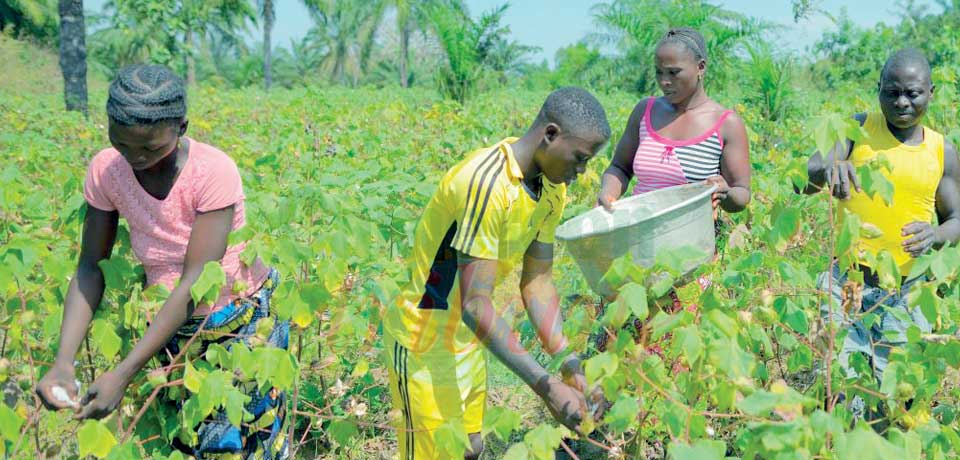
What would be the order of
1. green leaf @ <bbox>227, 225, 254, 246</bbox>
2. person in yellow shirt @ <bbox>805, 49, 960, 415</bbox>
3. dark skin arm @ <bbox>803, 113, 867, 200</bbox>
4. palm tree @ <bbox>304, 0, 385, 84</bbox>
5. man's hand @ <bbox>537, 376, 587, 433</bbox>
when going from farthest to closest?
palm tree @ <bbox>304, 0, 385, 84</bbox> → person in yellow shirt @ <bbox>805, 49, 960, 415</bbox> → dark skin arm @ <bbox>803, 113, 867, 200</bbox> → green leaf @ <bbox>227, 225, 254, 246</bbox> → man's hand @ <bbox>537, 376, 587, 433</bbox>

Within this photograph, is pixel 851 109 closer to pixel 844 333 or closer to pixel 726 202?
pixel 726 202

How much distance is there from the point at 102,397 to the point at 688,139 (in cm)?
169

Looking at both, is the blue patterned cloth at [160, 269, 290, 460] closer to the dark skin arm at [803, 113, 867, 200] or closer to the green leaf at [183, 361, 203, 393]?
the green leaf at [183, 361, 203, 393]

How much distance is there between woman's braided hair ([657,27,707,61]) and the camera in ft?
8.24

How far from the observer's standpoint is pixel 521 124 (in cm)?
799

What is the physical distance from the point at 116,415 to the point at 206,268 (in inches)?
21.9

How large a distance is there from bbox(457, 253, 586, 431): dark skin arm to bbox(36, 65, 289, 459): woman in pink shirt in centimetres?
40

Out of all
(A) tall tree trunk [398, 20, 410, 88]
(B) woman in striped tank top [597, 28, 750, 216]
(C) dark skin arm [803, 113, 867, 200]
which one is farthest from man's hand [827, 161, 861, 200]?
(A) tall tree trunk [398, 20, 410, 88]

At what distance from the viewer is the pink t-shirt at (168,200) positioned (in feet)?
5.82

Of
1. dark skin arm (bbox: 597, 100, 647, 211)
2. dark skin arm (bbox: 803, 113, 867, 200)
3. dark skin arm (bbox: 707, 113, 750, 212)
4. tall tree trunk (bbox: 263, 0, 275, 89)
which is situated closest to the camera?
dark skin arm (bbox: 803, 113, 867, 200)

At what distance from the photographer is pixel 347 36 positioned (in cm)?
4753

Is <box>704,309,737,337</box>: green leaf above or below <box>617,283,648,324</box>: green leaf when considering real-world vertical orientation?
below

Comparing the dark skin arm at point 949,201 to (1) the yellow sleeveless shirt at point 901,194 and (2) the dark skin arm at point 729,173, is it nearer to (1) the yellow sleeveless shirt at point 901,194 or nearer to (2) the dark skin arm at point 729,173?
(1) the yellow sleeveless shirt at point 901,194

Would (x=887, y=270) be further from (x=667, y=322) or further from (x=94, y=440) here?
(x=94, y=440)
